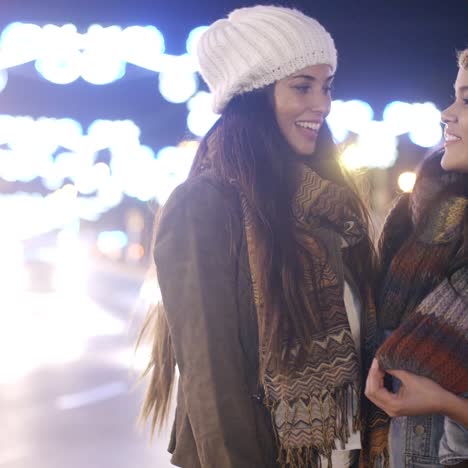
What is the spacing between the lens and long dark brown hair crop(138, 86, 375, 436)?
1.30m

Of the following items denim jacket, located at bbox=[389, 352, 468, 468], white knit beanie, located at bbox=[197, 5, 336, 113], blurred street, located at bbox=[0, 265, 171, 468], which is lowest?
blurred street, located at bbox=[0, 265, 171, 468]

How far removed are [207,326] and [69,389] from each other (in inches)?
132

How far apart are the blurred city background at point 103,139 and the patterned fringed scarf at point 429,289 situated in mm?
2216

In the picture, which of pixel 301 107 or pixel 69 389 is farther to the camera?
pixel 69 389

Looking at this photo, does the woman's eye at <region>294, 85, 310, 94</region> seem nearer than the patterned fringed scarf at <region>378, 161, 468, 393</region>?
No

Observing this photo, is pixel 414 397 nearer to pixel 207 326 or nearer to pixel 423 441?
pixel 423 441

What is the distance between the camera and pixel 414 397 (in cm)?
122

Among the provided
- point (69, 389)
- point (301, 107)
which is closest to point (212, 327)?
point (301, 107)

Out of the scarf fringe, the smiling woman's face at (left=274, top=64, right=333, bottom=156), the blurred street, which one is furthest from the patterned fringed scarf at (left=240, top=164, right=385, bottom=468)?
the blurred street

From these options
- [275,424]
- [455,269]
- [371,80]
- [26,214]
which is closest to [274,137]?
[455,269]

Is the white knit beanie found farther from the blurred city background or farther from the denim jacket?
the blurred city background

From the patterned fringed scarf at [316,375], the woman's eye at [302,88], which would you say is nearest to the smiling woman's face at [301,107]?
the woman's eye at [302,88]

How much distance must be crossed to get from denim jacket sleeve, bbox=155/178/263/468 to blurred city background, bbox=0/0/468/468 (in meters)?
2.17

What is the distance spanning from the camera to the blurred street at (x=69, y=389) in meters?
3.37
